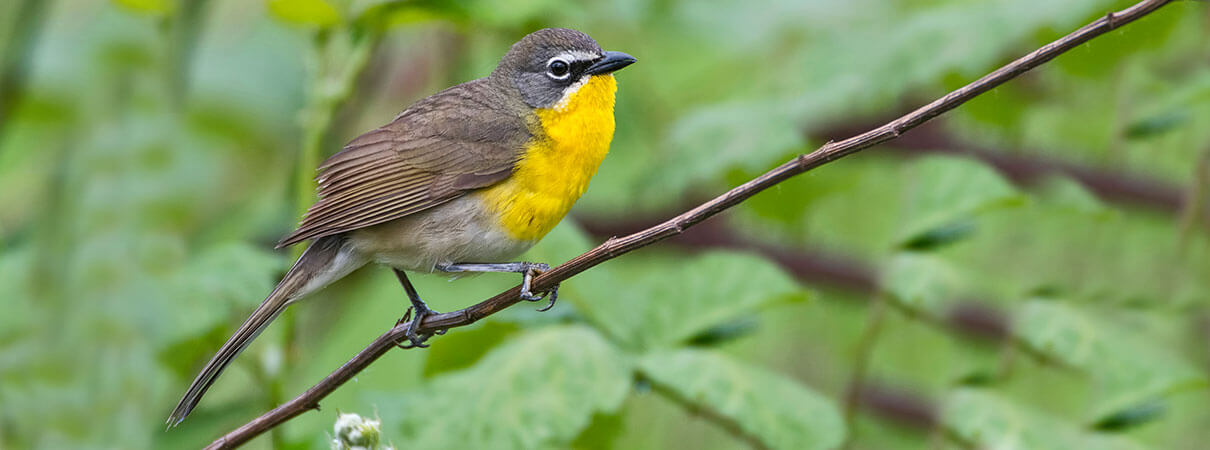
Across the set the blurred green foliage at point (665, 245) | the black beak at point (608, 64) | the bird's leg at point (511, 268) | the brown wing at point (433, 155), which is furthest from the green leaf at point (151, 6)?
the black beak at point (608, 64)

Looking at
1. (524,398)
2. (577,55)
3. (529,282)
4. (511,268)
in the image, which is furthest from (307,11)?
(529,282)

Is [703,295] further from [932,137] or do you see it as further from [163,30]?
[932,137]

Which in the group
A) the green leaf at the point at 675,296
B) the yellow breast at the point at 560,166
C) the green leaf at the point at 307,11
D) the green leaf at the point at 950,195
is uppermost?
the green leaf at the point at 307,11

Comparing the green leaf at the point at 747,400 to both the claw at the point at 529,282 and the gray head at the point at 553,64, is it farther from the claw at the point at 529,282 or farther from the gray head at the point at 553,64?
the gray head at the point at 553,64

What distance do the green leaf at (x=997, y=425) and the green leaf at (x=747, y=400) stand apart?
0.43 m

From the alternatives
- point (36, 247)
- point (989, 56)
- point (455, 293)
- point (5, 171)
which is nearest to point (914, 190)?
point (989, 56)

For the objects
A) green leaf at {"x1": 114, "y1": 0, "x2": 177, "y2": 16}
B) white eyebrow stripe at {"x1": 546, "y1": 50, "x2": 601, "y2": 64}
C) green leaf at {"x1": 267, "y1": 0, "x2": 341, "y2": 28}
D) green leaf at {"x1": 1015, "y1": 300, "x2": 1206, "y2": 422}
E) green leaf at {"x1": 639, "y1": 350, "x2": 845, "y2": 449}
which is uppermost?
green leaf at {"x1": 114, "y1": 0, "x2": 177, "y2": 16}

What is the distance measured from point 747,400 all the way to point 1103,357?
1.12m

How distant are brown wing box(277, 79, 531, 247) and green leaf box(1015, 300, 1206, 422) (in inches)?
59.4

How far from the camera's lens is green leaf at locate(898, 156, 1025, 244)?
111 inches

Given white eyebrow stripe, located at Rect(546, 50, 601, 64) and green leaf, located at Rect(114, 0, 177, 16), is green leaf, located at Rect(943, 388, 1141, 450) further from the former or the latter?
green leaf, located at Rect(114, 0, 177, 16)

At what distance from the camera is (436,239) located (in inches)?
101

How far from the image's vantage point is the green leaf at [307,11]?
271 cm

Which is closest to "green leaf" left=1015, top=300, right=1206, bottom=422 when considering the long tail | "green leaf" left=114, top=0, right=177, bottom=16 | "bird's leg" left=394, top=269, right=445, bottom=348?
"bird's leg" left=394, top=269, right=445, bottom=348
